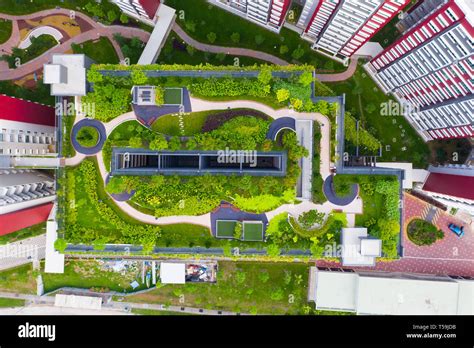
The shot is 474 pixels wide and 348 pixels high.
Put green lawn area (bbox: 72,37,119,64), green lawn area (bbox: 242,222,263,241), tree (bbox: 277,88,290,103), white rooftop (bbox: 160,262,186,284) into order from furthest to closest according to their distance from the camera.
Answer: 1. green lawn area (bbox: 72,37,119,64)
2. white rooftop (bbox: 160,262,186,284)
3. green lawn area (bbox: 242,222,263,241)
4. tree (bbox: 277,88,290,103)

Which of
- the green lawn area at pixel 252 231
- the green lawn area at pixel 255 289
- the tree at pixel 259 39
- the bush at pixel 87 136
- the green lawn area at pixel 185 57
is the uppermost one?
the tree at pixel 259 39

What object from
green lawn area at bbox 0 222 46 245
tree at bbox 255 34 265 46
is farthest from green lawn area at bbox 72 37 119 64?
green lawn area at bbox 0 222 46 245

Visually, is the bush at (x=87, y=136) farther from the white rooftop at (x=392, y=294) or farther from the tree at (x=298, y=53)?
the white rooftop at (x=392, y=294)

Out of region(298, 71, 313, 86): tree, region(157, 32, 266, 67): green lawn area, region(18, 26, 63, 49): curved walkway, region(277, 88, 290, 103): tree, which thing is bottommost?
region(277, 88, 290, 103): tree

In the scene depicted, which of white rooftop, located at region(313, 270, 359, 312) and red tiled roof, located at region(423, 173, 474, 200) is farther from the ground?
red tiled roof, located at region(423, 173, 474, 200)

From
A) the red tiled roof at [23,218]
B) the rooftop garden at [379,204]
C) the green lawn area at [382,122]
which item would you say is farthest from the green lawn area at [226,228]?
the red tiled roof at [23,218]

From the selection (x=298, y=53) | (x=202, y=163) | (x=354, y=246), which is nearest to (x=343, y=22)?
(x=298, y=53)

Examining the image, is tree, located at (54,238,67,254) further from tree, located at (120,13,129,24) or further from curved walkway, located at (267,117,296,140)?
tree, located at (120,13,129,24)
